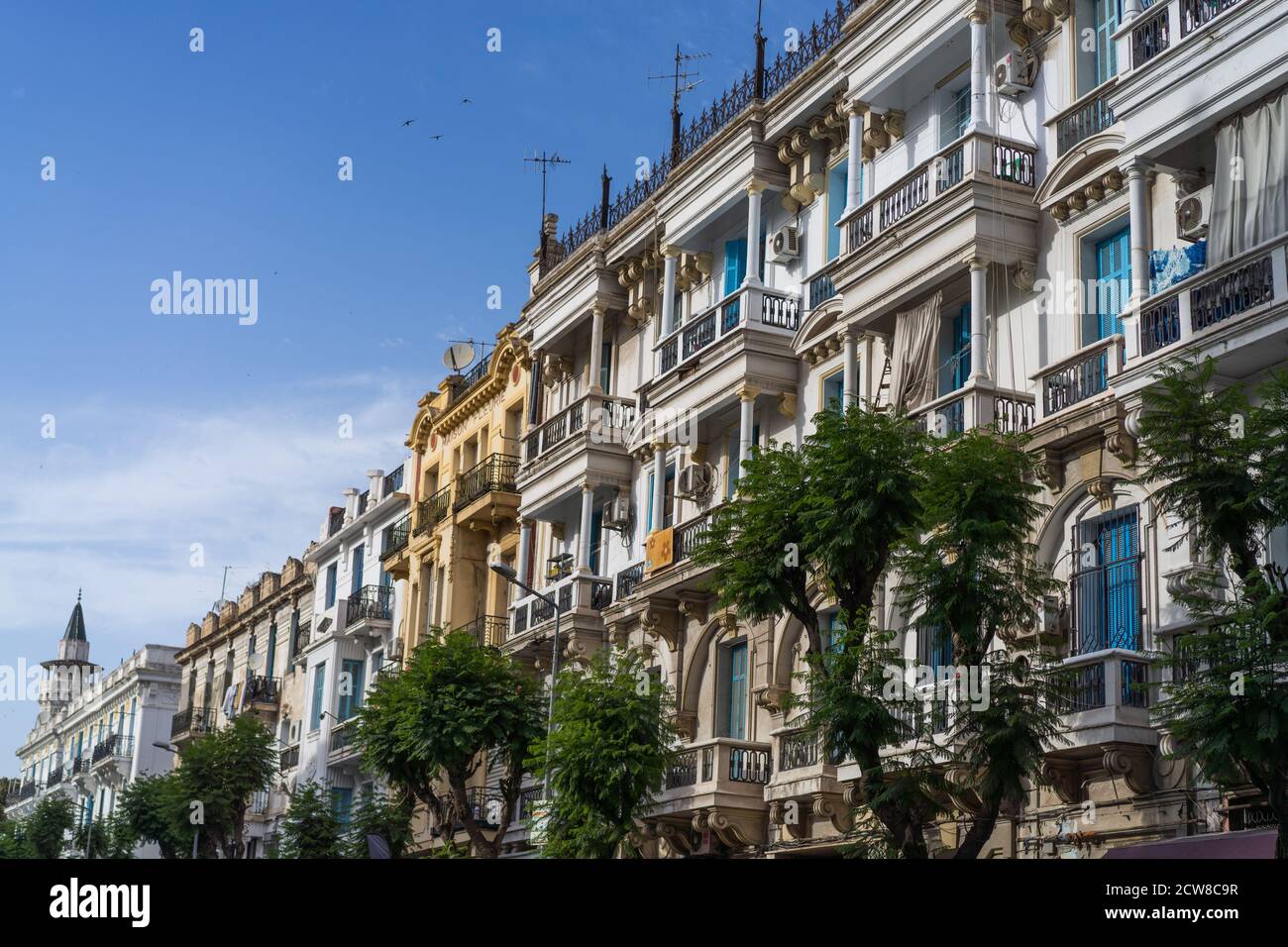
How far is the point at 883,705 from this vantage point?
64.9ft

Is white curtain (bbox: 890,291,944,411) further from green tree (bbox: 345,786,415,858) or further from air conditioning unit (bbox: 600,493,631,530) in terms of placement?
green tree (bbox: 345,786,415,858)

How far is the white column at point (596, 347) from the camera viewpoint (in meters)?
36.0

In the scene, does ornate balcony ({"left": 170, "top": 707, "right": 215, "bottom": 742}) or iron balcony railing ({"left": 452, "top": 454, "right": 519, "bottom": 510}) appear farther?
ornate balcony ({"left": 170, "top": 707, "right": 215, "bottom": 742})

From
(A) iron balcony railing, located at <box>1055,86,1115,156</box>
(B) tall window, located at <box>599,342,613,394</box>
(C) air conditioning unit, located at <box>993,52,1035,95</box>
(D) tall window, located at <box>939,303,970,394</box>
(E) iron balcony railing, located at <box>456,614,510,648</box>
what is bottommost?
(E) iron balcony railing, located at <box>456,614,510,648</box>

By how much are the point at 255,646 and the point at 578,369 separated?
28.2 metres

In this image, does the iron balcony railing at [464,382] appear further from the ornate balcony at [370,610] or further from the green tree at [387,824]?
the green tree at [387,824]

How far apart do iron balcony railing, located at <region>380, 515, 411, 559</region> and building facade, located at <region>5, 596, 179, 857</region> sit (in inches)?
943

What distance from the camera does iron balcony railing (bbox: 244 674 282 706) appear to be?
5834cm

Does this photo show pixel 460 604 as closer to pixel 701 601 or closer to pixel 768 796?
pixel 701 601

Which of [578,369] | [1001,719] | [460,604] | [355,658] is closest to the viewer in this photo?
[1001,719]

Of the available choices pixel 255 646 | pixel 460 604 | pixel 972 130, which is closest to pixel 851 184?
pixel 972 130

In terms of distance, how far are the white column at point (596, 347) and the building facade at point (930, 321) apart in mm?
130

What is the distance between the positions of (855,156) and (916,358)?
4.23m

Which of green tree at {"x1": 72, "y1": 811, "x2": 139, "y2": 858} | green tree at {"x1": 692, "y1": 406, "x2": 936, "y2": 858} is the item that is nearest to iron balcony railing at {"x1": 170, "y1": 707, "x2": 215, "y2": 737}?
green tree at {"x1": 72, "y1": 811, "x2": 139, "y2": 858}
